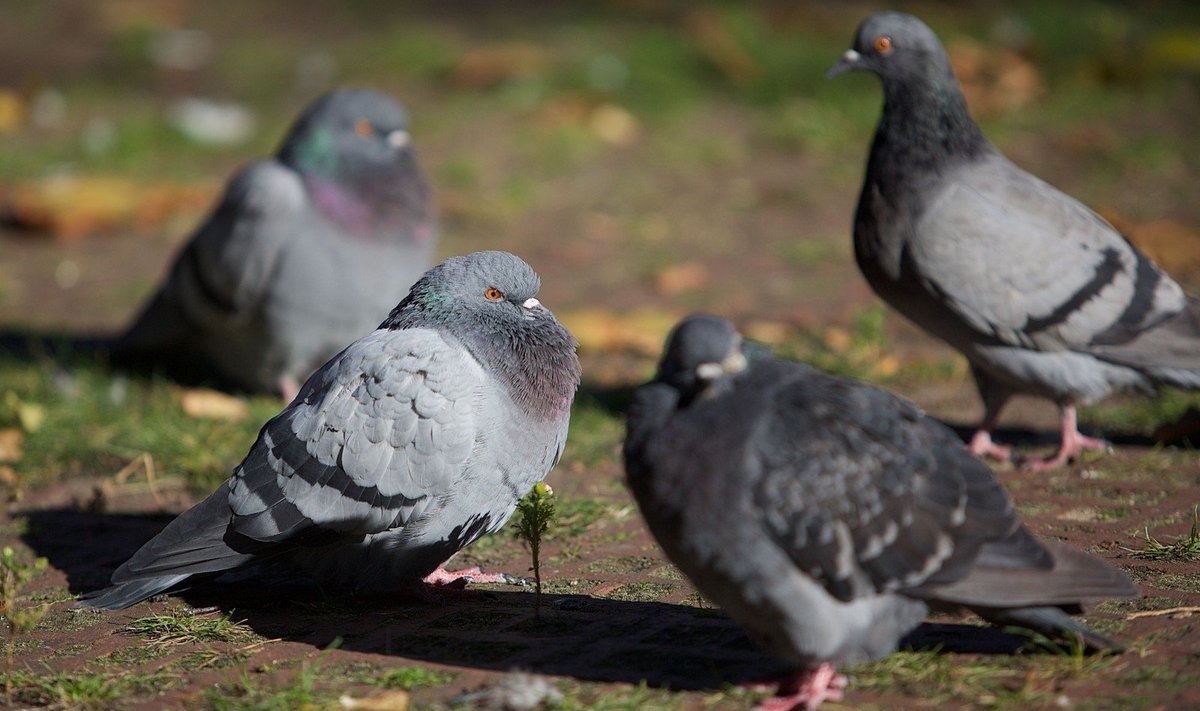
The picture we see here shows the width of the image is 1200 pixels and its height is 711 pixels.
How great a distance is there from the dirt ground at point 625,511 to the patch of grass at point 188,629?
0.02 metres

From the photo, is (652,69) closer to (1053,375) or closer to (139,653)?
(1053,375)

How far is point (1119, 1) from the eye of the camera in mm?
11773

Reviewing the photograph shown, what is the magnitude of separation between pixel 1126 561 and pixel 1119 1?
373 inches

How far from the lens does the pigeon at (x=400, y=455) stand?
3604 mm

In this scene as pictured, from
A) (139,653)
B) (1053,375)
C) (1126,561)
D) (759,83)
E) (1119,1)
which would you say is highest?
(1119,1)

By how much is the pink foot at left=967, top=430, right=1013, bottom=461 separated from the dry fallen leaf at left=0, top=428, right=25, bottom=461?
3.87 meters

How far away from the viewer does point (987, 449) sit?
4.88m

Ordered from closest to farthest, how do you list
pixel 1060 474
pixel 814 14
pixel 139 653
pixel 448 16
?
pixel 139 653 < pixel 1060 474 < pixel 814 14 < pixel 448 16

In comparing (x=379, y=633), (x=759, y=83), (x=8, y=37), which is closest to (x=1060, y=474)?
(x=379, y=633)

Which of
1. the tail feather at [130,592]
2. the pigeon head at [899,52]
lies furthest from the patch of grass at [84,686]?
the pigeon head at [899,52]

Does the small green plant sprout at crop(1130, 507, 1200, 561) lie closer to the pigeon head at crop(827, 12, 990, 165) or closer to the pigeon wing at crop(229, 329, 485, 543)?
the pigeon head at crop(827, 12, 990, 165)

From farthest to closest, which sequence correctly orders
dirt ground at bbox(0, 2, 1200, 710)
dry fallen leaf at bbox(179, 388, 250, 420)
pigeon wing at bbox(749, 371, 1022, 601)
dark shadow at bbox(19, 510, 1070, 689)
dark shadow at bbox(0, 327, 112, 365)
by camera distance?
1. dark shadow at bbox(0, 327, 112, 365)
2. dry fallen leaf at bbox(179, 388, 250, 420)
3. dark shadow at bbox(19, 510, 1070, 689)
4. dirt ground at bbox(0, 2, 1200, 710)
5. pigeon wing at bbox(749, 371, 1022, 601)

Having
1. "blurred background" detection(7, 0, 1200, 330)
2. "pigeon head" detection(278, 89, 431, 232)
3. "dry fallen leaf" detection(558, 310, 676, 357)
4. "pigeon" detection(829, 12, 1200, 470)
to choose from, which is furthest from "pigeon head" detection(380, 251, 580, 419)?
"blurred background" detection(7, 0, 1200, 330)

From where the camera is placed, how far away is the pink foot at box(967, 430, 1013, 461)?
4.87 metres
